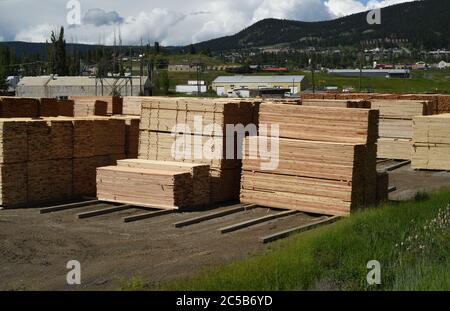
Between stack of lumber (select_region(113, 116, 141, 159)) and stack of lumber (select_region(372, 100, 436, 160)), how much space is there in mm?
9618

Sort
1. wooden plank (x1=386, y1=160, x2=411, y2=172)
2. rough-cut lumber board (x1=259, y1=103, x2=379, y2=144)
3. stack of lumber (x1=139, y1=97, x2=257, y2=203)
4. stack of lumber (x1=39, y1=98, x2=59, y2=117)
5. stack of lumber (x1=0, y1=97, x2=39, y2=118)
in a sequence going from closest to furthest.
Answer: rough-cut lumber board (x1=259, y1=103, x2=379, y2=144), stack of lumber (x1=139, y1=97, x2=257, y2=203), stack of lumber (x1=0, y1=97, x2=39, y2=118), stack of lumber (x1=39, y1=98, x2=59, y2=117), wooden plank (x1=386, y1=160, x2=411, y2=172)

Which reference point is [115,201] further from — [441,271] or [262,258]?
[441,271]

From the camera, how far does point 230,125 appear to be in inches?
582

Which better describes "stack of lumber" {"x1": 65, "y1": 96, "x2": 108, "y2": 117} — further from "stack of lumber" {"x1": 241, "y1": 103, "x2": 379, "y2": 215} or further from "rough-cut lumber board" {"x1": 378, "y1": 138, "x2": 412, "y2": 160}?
"rough-cut lumber board" {"x1": 378, "y1": 138, "x2": 412, "y2": 160}

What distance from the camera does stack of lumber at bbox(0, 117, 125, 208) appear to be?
13922 millimetres

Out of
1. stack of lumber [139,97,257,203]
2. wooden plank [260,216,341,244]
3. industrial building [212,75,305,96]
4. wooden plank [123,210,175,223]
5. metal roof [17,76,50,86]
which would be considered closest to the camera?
wooden plank [260,216,341,244]

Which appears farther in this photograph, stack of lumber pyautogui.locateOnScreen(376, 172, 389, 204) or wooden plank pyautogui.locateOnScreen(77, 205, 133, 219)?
stack of lumber pyautogui.locateOnScreen(376, 172, 389, 204)

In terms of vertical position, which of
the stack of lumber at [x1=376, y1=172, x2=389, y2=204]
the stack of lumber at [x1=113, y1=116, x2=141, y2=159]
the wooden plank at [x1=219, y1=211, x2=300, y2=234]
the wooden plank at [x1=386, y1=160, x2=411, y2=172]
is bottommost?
the wooden plank at [x1=219, y1=211, x2=300, y2=234]

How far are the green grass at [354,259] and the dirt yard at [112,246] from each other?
2.92ft

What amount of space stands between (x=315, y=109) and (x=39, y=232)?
6170 millimetres

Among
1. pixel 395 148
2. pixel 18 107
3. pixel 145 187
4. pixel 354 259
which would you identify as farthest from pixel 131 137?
pixel 395 148

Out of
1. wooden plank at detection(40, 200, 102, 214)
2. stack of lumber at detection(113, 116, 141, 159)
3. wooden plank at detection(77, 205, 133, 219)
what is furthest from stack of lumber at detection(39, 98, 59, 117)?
wooden plank at detection(77, 205, 133, 219)

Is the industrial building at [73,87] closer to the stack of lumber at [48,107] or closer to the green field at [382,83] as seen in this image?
the green field at [382,83]
